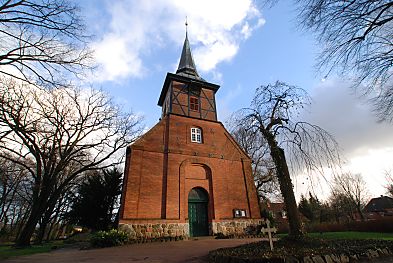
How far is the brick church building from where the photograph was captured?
14008 mm

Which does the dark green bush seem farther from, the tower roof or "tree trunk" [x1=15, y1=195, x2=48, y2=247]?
"tree trunk" [x1=15, y1=195, x2=48, y2=247]

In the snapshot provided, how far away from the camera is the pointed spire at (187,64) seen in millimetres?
23831

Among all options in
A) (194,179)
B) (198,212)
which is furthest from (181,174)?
(198,212)

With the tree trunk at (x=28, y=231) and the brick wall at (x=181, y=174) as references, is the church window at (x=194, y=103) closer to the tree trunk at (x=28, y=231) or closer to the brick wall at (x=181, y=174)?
the brick wall at (x=181, y=174)

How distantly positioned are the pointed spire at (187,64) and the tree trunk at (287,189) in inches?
645

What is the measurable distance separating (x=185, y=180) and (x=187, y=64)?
46.7 ft

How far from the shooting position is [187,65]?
2456cm

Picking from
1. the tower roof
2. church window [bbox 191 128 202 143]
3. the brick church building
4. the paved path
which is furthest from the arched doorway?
the tower roof

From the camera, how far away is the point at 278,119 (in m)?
8.55

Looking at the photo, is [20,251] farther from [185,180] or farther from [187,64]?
[187,64]

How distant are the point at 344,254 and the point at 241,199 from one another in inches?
467

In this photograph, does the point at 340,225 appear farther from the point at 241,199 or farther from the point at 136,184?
the point at 136,184

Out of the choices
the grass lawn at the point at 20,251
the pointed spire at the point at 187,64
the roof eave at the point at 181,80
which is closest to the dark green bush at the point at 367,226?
the roof eave at the point at 181,80

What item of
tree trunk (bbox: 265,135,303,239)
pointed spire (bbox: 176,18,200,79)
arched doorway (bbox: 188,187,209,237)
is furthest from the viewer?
pointed spire (bbox: 176,18,200,79)
